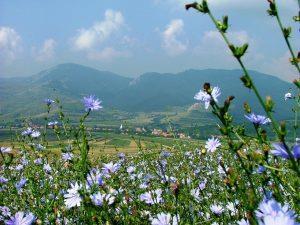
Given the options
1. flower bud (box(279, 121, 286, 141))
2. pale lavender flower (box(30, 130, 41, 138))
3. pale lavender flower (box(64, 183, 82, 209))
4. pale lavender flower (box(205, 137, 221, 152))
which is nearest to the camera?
flower bud (box(279, 121, 286, 141))

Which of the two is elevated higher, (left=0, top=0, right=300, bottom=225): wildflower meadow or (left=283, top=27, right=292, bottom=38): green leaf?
(left=283, top=27, right=292, bottom=38): green leaf

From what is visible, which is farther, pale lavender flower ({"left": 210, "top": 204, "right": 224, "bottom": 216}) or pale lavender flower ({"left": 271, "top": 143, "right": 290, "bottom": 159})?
pale lavender flower ({"left": 210, "top": 204, "right": 224, "bottom": 216})

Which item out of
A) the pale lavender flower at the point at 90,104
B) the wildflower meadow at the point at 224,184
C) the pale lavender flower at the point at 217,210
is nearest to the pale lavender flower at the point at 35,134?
the wildflower meadow at the point at 224,184

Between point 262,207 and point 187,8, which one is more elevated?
point 187,8

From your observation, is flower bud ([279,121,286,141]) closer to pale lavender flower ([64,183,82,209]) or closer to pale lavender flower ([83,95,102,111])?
pale lavender flower ([64,183,82,209])

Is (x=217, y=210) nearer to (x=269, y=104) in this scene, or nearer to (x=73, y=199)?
(x=73, y=199)

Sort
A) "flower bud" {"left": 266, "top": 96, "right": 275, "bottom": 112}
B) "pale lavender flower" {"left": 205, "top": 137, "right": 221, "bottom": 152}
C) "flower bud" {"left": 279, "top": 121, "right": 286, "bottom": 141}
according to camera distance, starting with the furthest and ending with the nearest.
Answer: "pale lavender flower" {"left": 205, "top": 137, "right": 221, "bottom": 152}
"flower bud" {"left": 266, "top": 96, "right": 275, "bottom": 112}
"flower bud" {"left": 279, "top": 121, "right": 286, "bottom": 141}

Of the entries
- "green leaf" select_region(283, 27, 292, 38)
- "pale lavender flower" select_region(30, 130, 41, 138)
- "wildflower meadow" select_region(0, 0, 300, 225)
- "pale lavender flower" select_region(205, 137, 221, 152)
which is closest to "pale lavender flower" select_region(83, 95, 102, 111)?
"wildflower meadow" select_region(0, 0, 300, 225)

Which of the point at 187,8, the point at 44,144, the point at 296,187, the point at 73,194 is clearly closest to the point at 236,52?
the point at 187,8

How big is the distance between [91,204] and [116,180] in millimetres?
1074

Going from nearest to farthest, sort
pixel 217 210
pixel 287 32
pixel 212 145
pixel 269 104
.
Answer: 1. pixel 269 104
2. pixel 287 32
3. pixel 217 210
4. pixel 212 145

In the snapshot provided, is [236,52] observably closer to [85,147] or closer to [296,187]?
[296,187]

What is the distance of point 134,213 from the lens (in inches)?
129

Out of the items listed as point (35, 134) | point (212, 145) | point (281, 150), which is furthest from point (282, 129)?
point (35, 134)
